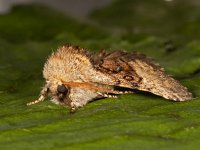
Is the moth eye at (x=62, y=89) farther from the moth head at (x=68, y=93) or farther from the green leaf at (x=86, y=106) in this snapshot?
the green leaf at (x=86, y=106)

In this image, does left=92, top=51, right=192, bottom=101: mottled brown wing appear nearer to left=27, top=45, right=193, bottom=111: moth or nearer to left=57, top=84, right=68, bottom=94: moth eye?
left=27, top=45, right=193, bottom=111: moth

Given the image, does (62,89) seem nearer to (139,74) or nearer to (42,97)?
(42,97)

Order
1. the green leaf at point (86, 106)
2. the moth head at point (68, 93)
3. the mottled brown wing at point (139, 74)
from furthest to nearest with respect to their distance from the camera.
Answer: the mottled brown wing at point (139, 74)
the moth head at point (68, 93)
the green leaf at point (86, 106)

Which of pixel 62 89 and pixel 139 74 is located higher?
pixel 139 74

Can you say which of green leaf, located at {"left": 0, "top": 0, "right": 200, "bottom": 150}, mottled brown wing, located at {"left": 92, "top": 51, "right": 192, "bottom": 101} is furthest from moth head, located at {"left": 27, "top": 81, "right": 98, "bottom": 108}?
mottled brown wing, located at {"left": 92, "top": 51, "right": 192, "bottom": 101}

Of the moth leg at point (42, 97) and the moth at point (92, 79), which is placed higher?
the moth at point (92, 79)

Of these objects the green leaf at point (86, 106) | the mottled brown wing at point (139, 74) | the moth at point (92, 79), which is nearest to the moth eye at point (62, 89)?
the moth at point (92, 79)

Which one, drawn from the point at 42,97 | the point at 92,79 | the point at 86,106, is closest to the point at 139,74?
the point at 92,79
